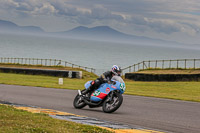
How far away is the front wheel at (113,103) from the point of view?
37.0 feet

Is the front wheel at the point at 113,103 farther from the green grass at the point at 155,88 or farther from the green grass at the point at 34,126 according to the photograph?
the green grass at the point at 155,88

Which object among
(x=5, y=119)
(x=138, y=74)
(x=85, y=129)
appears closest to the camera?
(x=85, y=129)

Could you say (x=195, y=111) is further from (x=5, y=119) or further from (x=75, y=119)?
(x=5, y=119)

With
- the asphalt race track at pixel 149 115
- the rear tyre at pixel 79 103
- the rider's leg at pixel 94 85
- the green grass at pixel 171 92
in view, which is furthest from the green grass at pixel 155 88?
the rider's leg at pixel 94 85

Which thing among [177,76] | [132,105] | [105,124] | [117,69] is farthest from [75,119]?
[177,76]

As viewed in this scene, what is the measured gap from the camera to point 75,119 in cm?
997

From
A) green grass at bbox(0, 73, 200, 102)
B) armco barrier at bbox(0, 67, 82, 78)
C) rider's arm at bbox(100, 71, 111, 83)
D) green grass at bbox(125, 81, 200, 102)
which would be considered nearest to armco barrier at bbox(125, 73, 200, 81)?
green grass at bbox(0, 73, 200, 102)

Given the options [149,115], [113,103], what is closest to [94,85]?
[113,103]

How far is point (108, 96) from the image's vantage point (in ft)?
38.4

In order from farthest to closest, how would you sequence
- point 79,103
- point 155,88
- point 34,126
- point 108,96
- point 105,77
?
point 155,88 < point 79,103 < point 105,77 < point 108,96 < point 34,126

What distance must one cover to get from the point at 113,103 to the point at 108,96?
29 centimetres

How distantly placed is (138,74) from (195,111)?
26.9 metres

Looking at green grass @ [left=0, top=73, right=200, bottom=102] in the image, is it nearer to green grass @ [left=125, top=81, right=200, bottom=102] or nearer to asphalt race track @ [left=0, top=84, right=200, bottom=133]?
green grass @ [left=125, top=81, right=200, bottom=102]

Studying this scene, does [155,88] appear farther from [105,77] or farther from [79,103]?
[105,77]
